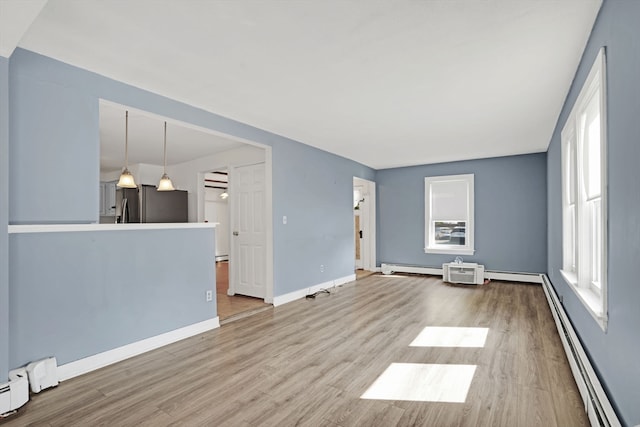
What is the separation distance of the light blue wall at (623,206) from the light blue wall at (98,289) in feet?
11.9

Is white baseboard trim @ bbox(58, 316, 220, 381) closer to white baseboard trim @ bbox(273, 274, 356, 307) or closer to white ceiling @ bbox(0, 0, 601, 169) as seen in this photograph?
white baseboard trim @ bbox(273, 274, 356, 307)

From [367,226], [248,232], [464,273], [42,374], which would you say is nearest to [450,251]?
[464,273]

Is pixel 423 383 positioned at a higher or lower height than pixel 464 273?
lower

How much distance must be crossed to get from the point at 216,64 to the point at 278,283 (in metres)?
3.19

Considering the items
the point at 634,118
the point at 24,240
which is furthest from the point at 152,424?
the point at 634,118

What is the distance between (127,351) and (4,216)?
1568 mm

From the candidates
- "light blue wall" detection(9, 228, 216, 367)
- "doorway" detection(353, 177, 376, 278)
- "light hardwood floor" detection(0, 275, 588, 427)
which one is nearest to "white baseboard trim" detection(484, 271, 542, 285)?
"light hardwood floor" detection(0, 275, 588, 427)

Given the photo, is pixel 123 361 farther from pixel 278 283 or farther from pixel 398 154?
pixel 398 154

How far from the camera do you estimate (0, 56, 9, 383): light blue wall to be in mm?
2217

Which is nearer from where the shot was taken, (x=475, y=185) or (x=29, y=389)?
(x=29, y=389)

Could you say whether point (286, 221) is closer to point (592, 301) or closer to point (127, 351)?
point (127, 351)

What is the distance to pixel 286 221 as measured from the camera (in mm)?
5121

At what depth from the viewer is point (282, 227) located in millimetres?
5035

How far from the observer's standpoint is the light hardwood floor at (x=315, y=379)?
2.13 metres
